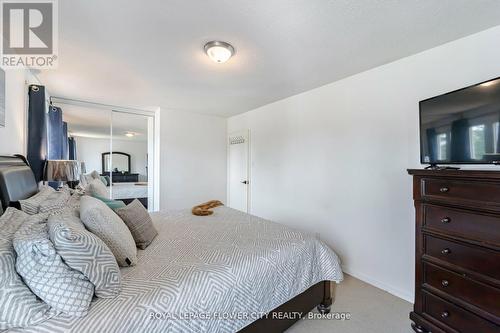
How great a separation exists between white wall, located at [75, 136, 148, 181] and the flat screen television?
440 centimetres

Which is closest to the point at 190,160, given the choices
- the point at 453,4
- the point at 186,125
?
the point at 186,125

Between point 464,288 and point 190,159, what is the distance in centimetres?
417

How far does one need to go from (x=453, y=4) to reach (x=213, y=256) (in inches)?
91.7

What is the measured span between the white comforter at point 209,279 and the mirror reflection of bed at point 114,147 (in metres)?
2.55

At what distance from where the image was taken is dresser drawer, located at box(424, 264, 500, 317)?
1258 mm

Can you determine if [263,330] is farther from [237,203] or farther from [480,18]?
[237,203]

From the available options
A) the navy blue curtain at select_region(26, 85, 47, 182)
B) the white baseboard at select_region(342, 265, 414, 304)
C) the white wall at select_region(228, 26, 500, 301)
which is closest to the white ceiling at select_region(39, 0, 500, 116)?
the white wall at select_region(228, 26, 500, 301)

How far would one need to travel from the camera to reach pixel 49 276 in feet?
2.89

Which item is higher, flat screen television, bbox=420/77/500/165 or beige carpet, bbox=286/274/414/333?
flat screen television, bbox=420/77/500/165

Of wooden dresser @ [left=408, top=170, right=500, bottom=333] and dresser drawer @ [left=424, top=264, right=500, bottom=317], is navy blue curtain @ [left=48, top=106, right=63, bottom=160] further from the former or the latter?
dresser drawer @ [left=424, top=264, right=500, bottom=317]

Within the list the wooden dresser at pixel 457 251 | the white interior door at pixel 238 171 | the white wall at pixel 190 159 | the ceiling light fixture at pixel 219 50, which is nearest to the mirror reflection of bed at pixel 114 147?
the white wall at pixel 190 159

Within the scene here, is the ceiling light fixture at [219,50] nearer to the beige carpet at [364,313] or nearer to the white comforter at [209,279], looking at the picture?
the white comforter at [209,279]

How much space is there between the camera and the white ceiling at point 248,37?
1.51 meters

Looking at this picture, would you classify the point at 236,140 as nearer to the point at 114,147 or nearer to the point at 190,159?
the point at 190,159
